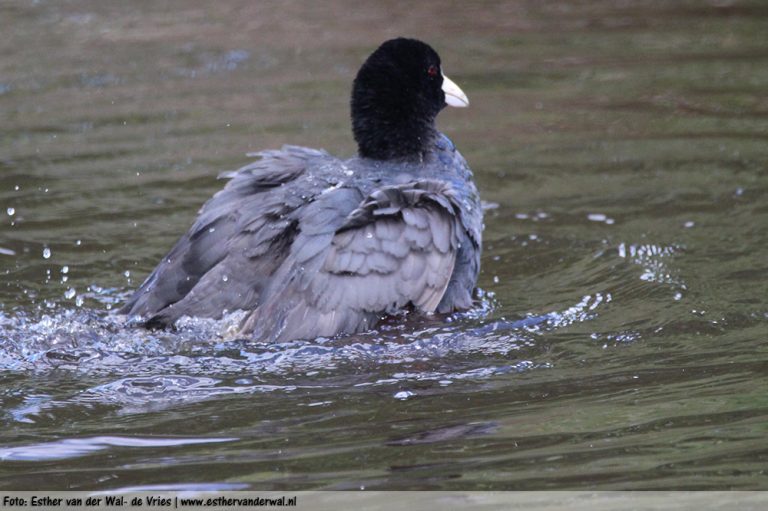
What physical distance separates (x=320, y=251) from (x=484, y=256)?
176 centimetres

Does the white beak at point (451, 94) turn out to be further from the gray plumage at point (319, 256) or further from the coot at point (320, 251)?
the gray plumage at point (319, 256)

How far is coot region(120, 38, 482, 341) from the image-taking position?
17.2 feet

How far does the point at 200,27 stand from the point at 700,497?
9627 millimetres

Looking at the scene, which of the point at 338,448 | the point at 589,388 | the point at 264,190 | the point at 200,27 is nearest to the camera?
the point at 338,448

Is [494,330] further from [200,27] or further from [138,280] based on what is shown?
[200,27]

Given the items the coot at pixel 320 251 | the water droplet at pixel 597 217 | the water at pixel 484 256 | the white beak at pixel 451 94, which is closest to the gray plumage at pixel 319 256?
the coot at pixel 320 251

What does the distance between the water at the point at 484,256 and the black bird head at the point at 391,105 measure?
2.88 ft

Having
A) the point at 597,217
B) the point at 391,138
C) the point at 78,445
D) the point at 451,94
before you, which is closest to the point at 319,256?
the point at 391,138

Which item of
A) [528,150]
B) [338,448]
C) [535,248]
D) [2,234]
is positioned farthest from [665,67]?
[338,448]

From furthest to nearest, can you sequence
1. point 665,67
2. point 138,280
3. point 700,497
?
point 665,67
point 138,280
point 700,497

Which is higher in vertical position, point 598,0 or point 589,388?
point 598,0

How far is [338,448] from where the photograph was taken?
4.16 metres

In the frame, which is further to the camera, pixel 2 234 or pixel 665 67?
pixel 665 67

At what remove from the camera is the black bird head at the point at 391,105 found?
621cm
